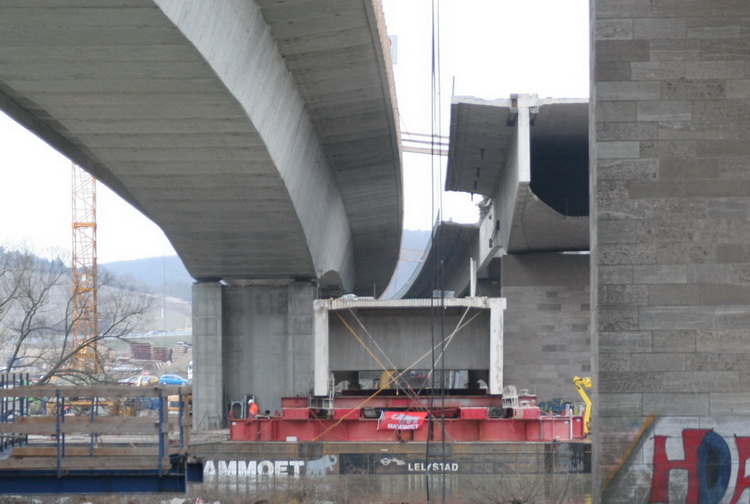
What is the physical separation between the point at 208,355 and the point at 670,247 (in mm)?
24954

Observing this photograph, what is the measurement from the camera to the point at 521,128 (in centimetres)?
3897

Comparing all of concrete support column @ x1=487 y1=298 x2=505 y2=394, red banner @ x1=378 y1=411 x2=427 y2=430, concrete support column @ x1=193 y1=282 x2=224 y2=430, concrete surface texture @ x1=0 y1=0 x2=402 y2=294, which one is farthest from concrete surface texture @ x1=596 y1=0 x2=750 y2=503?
concrete support column @ x1=193 y1=282 x2=224 y2=430

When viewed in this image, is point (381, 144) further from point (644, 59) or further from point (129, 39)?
point (644, 59)

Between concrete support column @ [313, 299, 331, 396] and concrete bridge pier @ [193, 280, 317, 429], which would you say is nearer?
concrete support column @ [313, 299, 331, 396]

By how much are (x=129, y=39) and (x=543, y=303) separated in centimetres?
2877

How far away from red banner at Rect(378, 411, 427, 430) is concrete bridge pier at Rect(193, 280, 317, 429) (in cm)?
625

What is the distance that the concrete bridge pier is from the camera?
1538 inches

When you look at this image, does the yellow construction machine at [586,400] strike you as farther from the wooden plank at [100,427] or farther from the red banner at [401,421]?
the wooden plank at [100,427]

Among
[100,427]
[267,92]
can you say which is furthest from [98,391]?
[267,92]

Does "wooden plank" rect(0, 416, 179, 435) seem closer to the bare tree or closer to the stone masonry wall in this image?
the bare tree

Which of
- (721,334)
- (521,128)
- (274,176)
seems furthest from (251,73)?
(521,128)

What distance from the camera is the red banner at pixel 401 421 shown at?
108ft

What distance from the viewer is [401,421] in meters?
32.8

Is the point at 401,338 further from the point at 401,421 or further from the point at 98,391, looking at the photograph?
the point at 98,391
